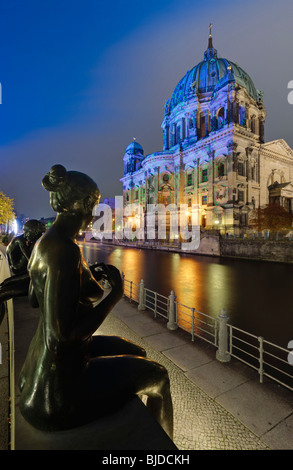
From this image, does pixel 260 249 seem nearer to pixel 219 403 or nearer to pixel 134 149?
pixel 219 403

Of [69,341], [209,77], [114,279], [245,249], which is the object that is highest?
[209,77]

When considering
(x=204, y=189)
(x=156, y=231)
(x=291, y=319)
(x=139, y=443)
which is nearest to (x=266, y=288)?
(x=291, y=319)

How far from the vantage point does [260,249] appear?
26781 mm

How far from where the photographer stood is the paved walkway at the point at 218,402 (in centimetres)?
298

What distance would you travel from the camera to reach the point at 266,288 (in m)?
13.2

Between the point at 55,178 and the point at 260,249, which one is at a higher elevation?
the point at 55,178

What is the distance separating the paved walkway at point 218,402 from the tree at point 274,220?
33.9 m

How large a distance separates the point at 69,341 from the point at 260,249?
95.6 feet

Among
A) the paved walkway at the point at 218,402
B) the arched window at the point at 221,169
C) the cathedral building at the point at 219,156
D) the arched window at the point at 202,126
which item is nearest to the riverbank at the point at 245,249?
the cathedral building at the point at 219,156

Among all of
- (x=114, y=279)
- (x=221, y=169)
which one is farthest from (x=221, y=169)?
(x=114, y=279)

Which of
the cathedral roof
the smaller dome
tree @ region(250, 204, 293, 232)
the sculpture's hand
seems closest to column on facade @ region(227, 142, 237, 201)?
tree @ region(250, 204, 293, 232)

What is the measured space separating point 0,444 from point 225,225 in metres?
40.5

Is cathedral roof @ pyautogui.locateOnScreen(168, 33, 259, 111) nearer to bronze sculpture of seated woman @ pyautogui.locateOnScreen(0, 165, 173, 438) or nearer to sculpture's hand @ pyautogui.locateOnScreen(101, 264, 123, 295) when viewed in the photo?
bronze sculpture of seated woman @ pyautogui.locateOnScreen(0, 165, 173, 438)

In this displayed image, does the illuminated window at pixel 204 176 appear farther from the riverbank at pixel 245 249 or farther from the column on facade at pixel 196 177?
the riverbank at pixel 245 249
